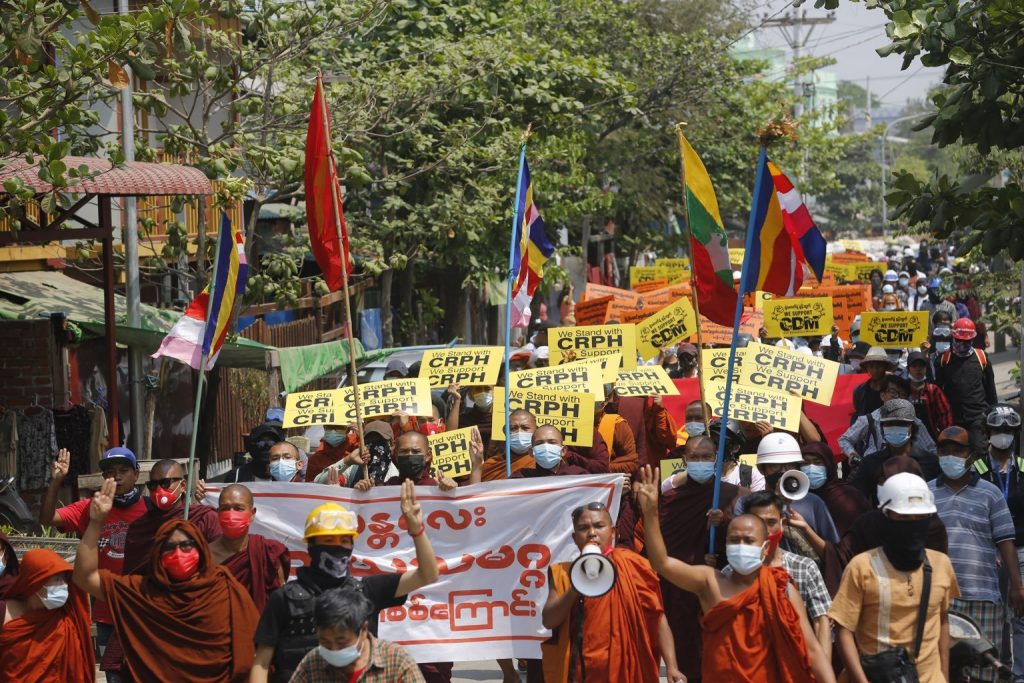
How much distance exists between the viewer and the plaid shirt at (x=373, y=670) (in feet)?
17.1

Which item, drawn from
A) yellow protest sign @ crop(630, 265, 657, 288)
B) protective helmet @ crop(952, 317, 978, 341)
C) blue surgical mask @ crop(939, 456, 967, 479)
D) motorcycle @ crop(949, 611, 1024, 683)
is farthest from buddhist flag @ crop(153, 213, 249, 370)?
yellow protest sign @ crop(630, 265, 657, 288)

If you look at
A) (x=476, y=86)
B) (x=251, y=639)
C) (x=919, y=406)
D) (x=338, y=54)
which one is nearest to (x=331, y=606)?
(x=251, y=639)

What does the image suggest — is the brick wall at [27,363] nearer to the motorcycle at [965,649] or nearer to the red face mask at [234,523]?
the red face mask at [234,523]

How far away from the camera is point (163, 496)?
720 cm

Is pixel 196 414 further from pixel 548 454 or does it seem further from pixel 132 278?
pixel 132 278

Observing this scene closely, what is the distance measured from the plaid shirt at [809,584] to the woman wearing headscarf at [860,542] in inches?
13.2

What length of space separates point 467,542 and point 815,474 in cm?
188

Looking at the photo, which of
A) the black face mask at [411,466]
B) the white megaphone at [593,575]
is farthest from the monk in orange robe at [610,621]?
the black face mask at [411,466]

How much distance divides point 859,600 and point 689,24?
2789cm

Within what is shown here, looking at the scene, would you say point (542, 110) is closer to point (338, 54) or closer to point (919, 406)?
point (338, 54)

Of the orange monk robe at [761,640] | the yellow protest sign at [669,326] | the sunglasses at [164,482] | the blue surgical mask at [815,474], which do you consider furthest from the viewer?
the yellow protest sign at [669,326]

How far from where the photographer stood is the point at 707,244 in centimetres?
891

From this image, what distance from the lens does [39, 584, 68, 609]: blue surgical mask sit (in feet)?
21.6

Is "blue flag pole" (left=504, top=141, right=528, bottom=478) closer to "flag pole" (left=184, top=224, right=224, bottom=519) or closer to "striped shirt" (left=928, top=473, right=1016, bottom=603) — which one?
"flag pole" (left=184, top=224, right=224, bottom=519)
